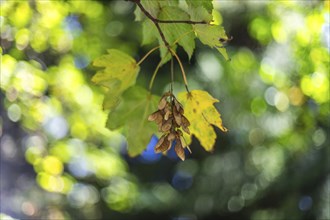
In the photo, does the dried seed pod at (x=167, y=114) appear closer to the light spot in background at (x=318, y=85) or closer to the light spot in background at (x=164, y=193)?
the light spot in background at (x=318, y=85)

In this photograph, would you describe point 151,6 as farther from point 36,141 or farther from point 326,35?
point 36,141

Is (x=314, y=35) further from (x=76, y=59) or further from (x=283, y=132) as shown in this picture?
(x=283, y=132)

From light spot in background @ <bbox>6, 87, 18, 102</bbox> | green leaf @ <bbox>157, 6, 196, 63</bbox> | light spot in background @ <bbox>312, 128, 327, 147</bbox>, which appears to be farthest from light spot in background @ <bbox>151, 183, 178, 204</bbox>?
green leaf @ <bbox>157, 6, 196, 63</bbox>

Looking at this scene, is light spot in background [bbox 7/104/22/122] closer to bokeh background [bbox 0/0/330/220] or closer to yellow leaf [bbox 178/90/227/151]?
bokeh background [bbox 0/0/330/220]

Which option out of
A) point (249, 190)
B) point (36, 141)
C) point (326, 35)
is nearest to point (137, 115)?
point (326, 35)

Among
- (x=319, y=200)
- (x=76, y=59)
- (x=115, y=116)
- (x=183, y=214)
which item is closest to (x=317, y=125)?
(x=319, y=200)

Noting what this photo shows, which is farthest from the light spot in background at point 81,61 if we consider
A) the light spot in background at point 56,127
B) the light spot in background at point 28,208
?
the light spot in background at point 28,208
